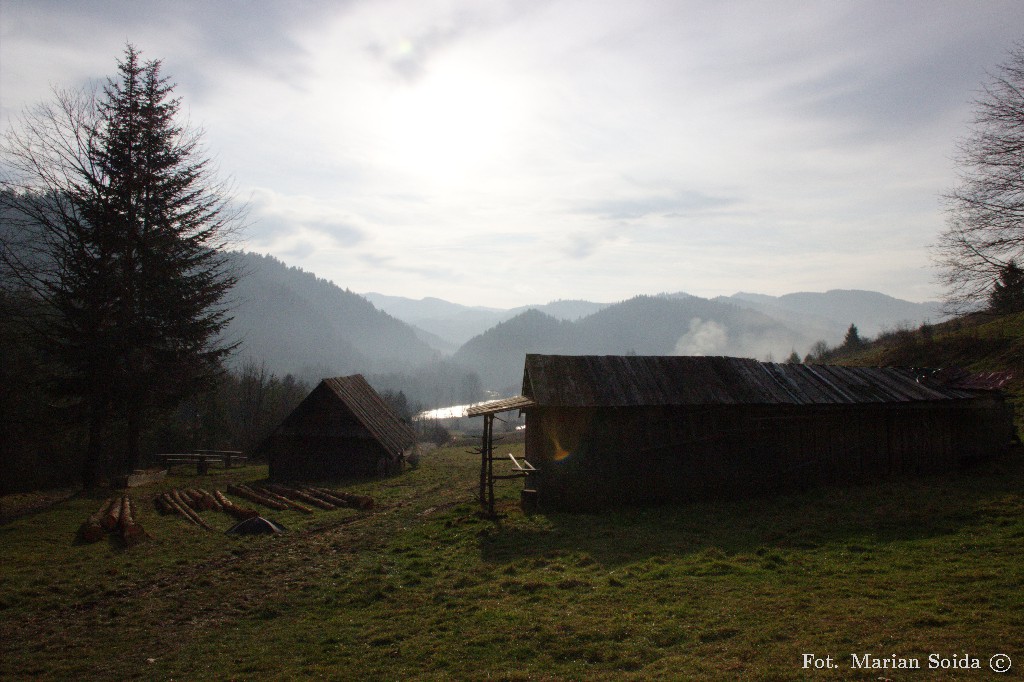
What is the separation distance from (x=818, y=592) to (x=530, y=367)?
37.0ft

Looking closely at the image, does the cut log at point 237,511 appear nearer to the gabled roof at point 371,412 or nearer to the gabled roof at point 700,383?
the gabled roof at point 700,383

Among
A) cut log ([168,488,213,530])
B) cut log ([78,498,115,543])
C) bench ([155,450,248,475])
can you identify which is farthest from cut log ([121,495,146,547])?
bench ([155,450,248,475])

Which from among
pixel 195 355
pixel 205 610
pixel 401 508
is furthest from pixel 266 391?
pixel 205 610

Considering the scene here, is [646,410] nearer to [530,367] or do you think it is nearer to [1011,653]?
[530,367]

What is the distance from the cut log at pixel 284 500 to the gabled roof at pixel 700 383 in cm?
879

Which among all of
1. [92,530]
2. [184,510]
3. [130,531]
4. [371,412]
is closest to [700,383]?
[130,531]

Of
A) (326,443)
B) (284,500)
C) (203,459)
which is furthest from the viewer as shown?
(203,459)

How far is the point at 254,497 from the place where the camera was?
2248cm

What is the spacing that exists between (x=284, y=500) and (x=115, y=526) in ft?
20.0

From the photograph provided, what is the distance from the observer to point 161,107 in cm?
2648

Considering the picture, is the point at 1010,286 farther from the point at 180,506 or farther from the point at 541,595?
the point at 180,506

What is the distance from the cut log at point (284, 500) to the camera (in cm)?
2054

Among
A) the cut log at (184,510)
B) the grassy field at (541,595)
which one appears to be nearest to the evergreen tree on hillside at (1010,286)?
the grassy field at (541,595)

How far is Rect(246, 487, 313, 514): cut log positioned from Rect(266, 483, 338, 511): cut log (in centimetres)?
35
